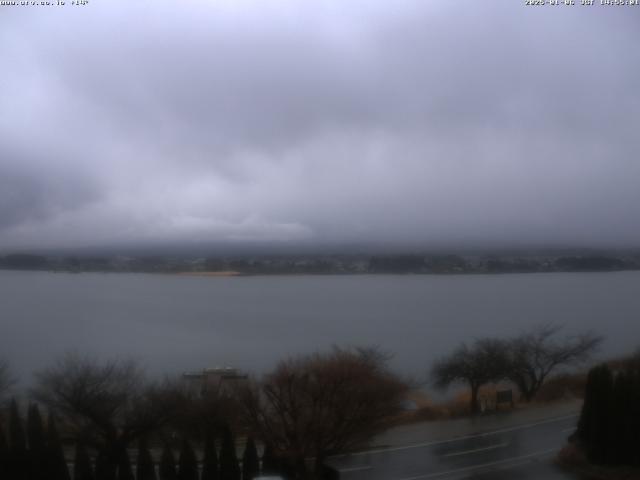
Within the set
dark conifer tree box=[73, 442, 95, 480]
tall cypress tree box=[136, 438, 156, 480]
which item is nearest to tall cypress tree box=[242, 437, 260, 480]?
tall cypress tree box=[136, 438, 156, 480]

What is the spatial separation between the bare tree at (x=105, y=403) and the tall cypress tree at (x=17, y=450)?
0.68m

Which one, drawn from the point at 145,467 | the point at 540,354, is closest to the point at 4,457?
the point at 145,467

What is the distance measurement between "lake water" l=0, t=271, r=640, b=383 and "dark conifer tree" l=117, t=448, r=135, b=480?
Answer: 2.96 meters

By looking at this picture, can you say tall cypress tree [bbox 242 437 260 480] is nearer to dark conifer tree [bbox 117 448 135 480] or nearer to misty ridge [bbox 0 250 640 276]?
dark conifer tree [bbox 117 448 135 480]

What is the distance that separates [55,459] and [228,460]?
7.06 feet

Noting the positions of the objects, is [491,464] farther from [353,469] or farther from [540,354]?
[540,354]

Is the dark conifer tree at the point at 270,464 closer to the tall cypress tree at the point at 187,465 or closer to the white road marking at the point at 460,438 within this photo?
the tall cypress tree at the point at 187,465

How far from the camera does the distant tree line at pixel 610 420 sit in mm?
7602

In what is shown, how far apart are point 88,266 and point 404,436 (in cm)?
696

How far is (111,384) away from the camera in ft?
27.6

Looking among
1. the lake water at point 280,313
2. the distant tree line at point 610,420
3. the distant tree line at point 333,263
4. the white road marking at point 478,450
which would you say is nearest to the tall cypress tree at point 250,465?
the lake water at point 280,313

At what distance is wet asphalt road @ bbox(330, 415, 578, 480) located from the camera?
23.9ft

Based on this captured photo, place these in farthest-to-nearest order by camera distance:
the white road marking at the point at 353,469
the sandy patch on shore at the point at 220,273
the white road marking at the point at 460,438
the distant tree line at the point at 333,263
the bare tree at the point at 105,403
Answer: the sandy patch on shore at the point at 220,273 < the distant tree line at the point at 333,263 < the white road marking at the point at 460,438 < the white road marking at the point at 353,469 < the bare tree at the point at 105,403

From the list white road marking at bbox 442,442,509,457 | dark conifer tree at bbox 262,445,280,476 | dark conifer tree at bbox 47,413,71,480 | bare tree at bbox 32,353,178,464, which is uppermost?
bare tree at bbox 32,353,178,464
